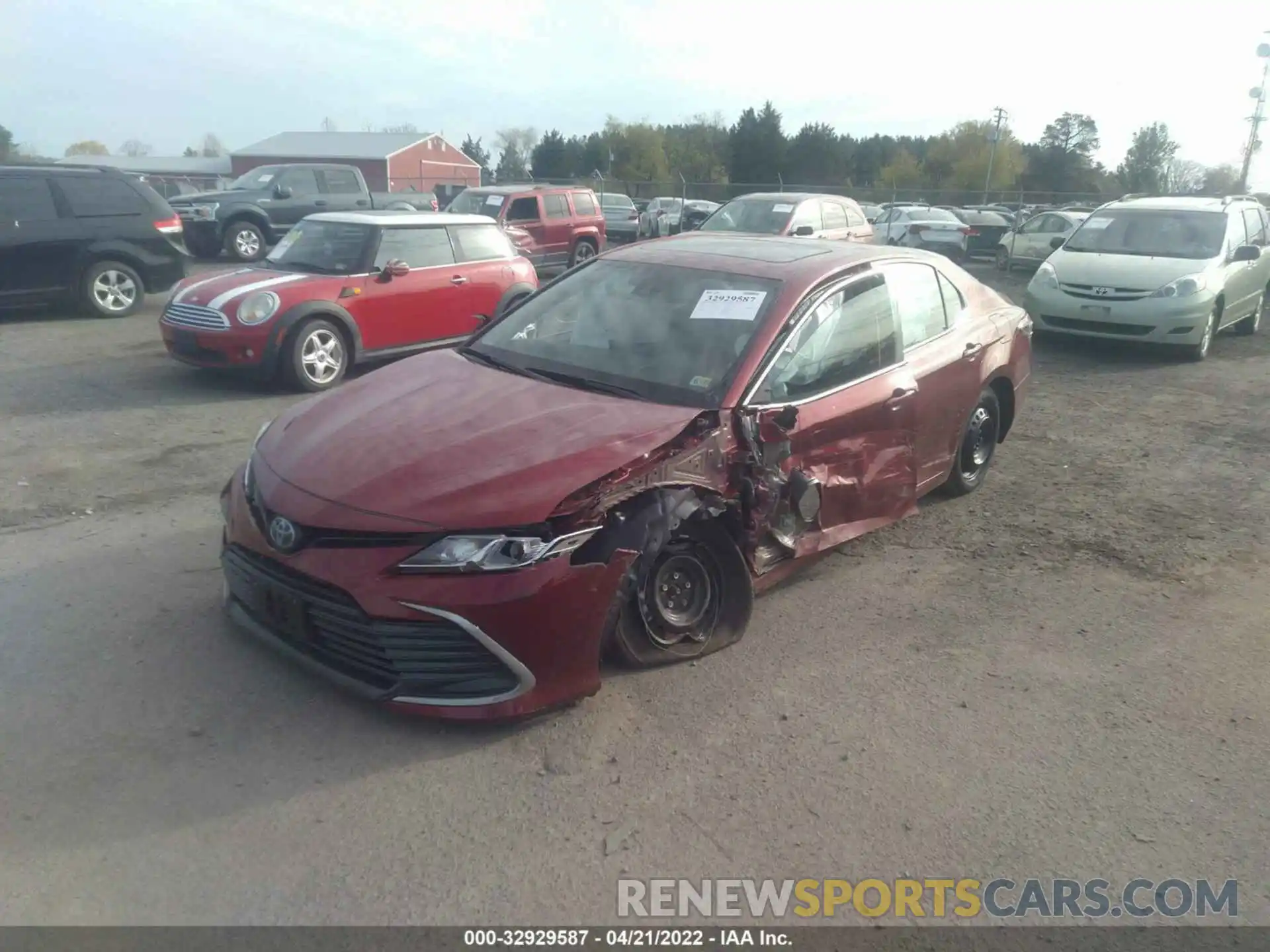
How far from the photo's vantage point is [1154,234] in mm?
12281

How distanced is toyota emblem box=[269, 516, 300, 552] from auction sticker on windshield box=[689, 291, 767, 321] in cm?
207

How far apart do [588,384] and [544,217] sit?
46.6 ft

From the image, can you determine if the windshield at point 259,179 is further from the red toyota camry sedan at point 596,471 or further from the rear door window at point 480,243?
the red toyota camry sedan at point 596,471

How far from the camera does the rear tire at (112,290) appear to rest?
12211 millimetres

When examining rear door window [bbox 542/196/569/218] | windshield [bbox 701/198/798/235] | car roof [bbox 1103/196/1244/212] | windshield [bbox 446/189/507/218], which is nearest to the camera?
car roof [bbox 1103/196/1244/212]

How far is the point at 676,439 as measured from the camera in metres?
3.95

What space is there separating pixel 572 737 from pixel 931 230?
2269cm

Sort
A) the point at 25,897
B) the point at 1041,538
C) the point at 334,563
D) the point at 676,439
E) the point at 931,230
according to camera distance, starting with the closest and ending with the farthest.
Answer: the point at 25,897 < the point at 334,563 < the point at 676,439 < the point at 1041,538 < the point at 931,230

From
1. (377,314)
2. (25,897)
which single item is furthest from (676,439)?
(377,314)

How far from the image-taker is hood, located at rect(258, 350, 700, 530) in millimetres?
3484

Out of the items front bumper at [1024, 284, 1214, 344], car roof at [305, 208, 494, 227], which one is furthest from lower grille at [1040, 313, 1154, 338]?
car roof at [305, 208, 494, 227]

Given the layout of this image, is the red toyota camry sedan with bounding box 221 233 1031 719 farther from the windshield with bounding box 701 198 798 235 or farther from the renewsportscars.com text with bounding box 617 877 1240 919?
the windshield with bounding box 701 198 798 235

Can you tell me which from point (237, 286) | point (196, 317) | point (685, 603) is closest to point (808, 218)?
point (237, 286)

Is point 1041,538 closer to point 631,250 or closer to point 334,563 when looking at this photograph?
point 631,250
